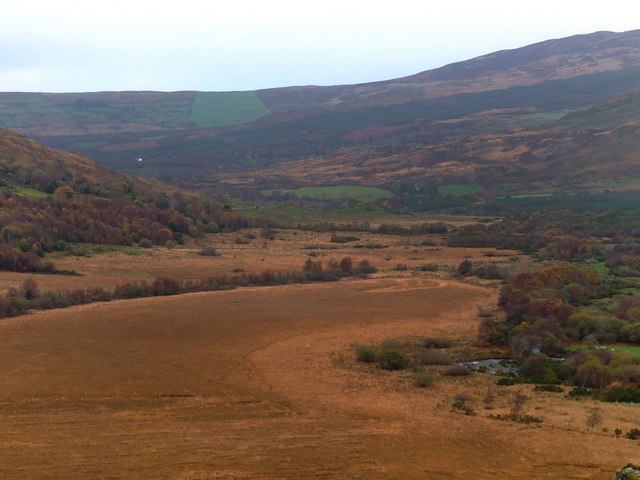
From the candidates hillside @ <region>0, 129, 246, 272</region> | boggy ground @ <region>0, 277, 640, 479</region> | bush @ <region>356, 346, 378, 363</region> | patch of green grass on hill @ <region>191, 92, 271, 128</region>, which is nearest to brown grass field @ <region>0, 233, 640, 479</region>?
boggy ground @ <region>0, 277, 640, 479</region>

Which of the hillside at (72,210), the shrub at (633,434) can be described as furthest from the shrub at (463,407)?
the hillside at (72,210)

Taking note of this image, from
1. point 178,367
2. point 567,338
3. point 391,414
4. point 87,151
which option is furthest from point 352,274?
point 87,151

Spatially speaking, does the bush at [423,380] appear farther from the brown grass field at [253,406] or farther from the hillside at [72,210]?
the hillside at [72,210]

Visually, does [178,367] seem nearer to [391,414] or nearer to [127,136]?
[391,414]

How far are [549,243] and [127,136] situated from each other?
122230mm

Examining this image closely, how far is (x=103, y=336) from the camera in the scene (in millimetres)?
23688

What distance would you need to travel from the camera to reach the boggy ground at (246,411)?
13188 mm

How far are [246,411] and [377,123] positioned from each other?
130883mm

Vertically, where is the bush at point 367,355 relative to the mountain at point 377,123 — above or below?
below

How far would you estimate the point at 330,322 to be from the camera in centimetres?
2734

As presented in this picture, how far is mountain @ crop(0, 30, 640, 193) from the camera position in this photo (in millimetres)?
98812

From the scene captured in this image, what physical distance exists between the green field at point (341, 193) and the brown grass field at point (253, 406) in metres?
57.6

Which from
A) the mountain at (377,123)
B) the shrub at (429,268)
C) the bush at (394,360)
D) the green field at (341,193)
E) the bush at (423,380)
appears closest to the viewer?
the bush at (423,380)

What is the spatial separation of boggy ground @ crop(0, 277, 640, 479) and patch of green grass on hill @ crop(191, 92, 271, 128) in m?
142
